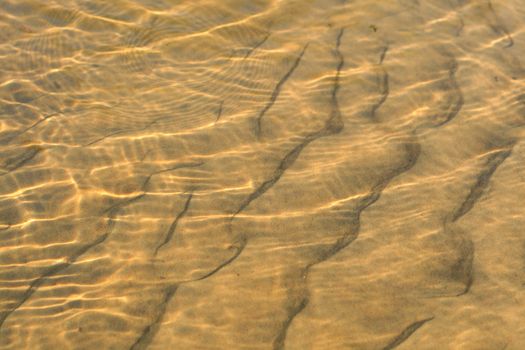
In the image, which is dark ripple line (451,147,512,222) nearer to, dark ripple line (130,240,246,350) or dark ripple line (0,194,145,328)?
dark ripple line (130,240,246,350)

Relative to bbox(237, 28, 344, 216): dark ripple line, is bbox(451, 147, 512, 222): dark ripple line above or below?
below

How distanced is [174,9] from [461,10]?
1649 millimetres

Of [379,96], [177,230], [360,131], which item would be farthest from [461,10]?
[177,230]

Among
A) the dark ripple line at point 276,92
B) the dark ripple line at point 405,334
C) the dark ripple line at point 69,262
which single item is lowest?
the dark ripple line at point 405,334

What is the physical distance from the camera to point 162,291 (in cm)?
237

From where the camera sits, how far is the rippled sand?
7.53ft

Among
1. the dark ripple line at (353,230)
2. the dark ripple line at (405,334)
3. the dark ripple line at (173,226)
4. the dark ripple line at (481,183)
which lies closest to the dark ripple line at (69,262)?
the dark ripple line at (173,226)

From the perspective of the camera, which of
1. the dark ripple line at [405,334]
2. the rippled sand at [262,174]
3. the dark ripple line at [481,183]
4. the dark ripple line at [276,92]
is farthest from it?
the dark ripple line at [276,92]

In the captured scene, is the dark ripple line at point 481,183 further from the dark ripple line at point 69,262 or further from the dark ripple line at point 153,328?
the dark ripple line at point 69,262

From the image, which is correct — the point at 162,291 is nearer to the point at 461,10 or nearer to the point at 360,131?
the point at 360,131

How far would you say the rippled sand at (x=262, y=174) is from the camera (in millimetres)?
2295

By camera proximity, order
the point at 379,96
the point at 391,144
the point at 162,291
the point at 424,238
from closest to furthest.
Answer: the point at 162,291 → the point at 424,238 → the point at 391,144 → the point at 379,96

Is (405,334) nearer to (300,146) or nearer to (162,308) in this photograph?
(162,308)

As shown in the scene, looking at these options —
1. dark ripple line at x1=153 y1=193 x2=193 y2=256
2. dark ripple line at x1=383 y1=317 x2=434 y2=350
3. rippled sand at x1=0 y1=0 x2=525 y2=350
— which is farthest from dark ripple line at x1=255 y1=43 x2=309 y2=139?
dark ripple line at x1=383 y1=317 x2=434 y2=350
